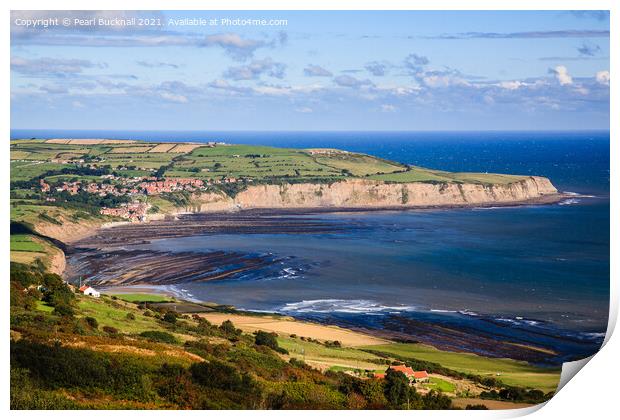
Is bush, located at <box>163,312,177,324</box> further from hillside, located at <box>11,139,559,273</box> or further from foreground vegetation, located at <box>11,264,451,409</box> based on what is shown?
hillside, located at <box>11,139,559,273</box>

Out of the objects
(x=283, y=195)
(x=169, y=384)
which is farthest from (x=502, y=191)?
(x=169, y=384)

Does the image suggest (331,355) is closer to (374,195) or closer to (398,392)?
(398,392)

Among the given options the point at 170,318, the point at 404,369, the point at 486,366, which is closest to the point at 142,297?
the point at 170,318

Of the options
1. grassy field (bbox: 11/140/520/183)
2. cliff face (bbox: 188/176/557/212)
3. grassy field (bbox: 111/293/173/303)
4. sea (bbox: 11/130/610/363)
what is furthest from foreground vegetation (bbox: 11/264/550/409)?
cliff face (bbox: 188/176/557/212)
